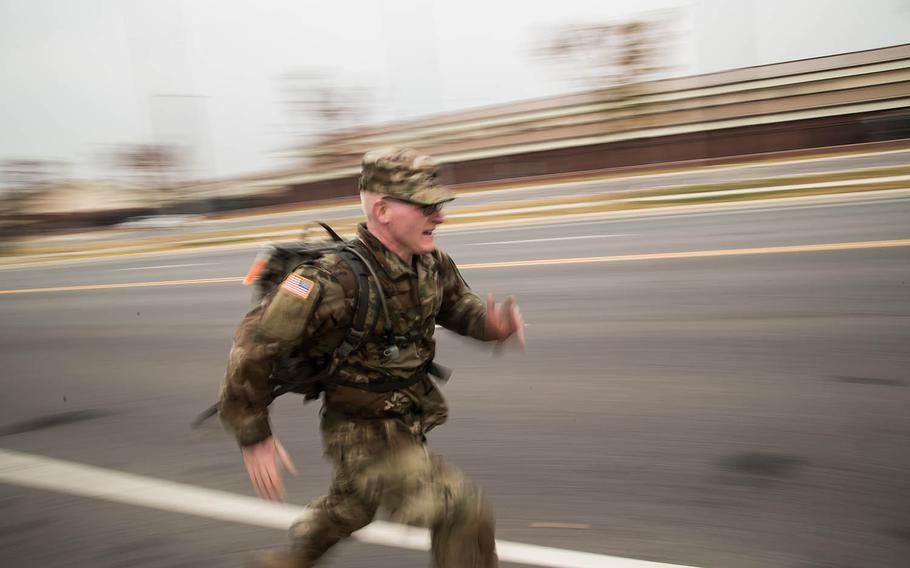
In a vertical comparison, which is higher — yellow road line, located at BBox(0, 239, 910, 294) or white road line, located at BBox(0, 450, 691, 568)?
yellow road line, located at BBox(0, 239, 910, 294)

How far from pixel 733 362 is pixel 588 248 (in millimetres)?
6177

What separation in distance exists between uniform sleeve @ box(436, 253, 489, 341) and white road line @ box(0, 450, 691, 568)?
0.81 m

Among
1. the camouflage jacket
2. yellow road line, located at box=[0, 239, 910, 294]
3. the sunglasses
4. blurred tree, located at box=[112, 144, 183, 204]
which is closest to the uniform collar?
the camouflage jacket

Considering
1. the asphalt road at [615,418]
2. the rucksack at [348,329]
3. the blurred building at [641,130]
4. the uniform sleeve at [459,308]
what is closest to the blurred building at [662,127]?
the blurred building at [641,130]

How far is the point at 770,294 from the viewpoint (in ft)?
23.4

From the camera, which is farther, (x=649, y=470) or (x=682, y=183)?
(x=682, y=183)

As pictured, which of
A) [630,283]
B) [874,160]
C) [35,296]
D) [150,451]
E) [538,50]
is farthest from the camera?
[538,50]

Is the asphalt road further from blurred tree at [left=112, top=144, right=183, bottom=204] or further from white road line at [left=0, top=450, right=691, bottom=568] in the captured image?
blurred tree at [left=112, top=144, right=183, bottom=204]

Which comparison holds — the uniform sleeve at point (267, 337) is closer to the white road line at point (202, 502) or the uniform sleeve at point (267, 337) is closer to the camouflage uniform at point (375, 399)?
the camouflage uniform at point (375, 399)

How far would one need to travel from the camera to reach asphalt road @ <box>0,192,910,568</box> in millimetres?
3203

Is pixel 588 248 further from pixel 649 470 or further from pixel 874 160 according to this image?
pixel 874 160

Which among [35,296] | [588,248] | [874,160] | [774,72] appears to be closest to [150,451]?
[588,248]

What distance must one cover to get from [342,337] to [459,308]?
55 centimetres

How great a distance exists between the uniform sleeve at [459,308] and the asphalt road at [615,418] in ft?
3.05
